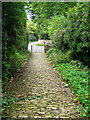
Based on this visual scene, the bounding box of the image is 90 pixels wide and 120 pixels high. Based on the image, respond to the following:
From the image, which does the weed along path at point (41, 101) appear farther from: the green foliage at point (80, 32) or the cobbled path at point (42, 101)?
the green foliage at point (80, 32)

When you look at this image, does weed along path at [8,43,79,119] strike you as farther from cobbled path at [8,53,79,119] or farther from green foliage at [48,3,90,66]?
green foliage at [48,3,90,66]

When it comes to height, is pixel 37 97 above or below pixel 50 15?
below

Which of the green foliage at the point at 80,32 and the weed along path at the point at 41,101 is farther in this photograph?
the green foliage at the point at 80,32

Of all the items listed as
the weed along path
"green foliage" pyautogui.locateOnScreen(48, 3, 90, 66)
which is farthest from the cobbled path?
"green foliage" pyautogui.locateOnScreen(48, 3, 90, 66)

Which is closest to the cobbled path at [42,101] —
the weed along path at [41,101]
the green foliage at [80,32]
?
the weed along path at [41,101]

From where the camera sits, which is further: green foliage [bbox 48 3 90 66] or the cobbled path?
green foliage [bbox 48 3 90 66]

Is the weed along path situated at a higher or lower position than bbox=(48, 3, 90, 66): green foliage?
lower

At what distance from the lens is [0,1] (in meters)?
4.84

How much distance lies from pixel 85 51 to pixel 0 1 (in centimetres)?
542

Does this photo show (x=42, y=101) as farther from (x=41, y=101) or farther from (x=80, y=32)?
(x=80, y=32)

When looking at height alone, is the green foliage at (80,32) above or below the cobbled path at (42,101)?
above

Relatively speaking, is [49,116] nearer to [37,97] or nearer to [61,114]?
[61,114]

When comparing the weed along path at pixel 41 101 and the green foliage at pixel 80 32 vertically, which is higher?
the green foliage at pixel 80 32

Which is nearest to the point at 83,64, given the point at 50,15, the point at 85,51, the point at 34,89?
the point at 85,51
